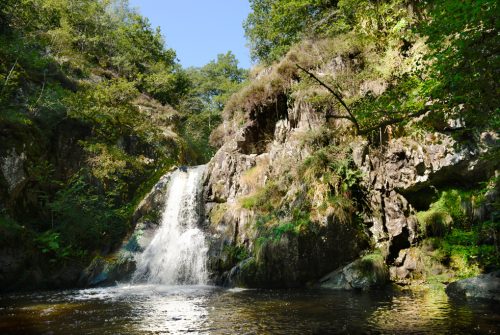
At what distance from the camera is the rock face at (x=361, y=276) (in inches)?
366

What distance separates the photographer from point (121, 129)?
20078 mm

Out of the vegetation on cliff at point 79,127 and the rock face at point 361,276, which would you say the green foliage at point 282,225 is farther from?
the vegetation on cliff at point 79,127

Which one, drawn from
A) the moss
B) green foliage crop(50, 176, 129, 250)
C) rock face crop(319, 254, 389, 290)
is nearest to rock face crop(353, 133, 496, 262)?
rock face crop(319, 254, 389, 290)

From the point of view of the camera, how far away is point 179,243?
560 inches

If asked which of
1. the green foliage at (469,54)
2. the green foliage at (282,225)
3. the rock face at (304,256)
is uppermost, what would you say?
the green foliage at (469,54)

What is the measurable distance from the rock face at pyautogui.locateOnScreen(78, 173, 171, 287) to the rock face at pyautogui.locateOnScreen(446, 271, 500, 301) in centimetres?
1069

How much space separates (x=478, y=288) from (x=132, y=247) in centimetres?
1220

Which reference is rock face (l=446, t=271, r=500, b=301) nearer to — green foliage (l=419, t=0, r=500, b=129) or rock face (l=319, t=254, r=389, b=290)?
rock face (l=319, t=254, r=389, b=290)

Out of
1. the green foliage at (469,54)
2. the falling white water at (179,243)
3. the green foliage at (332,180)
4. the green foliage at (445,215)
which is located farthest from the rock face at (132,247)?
the green foliage at (469,54)

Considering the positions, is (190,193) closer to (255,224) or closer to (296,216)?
(255,224)

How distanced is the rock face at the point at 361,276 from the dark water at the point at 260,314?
66 centimetres

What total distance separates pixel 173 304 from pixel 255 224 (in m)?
4.77

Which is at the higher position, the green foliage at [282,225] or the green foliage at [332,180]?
the green foliage at [332,180]

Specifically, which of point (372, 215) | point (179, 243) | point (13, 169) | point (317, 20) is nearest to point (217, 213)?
point (179, 243)
